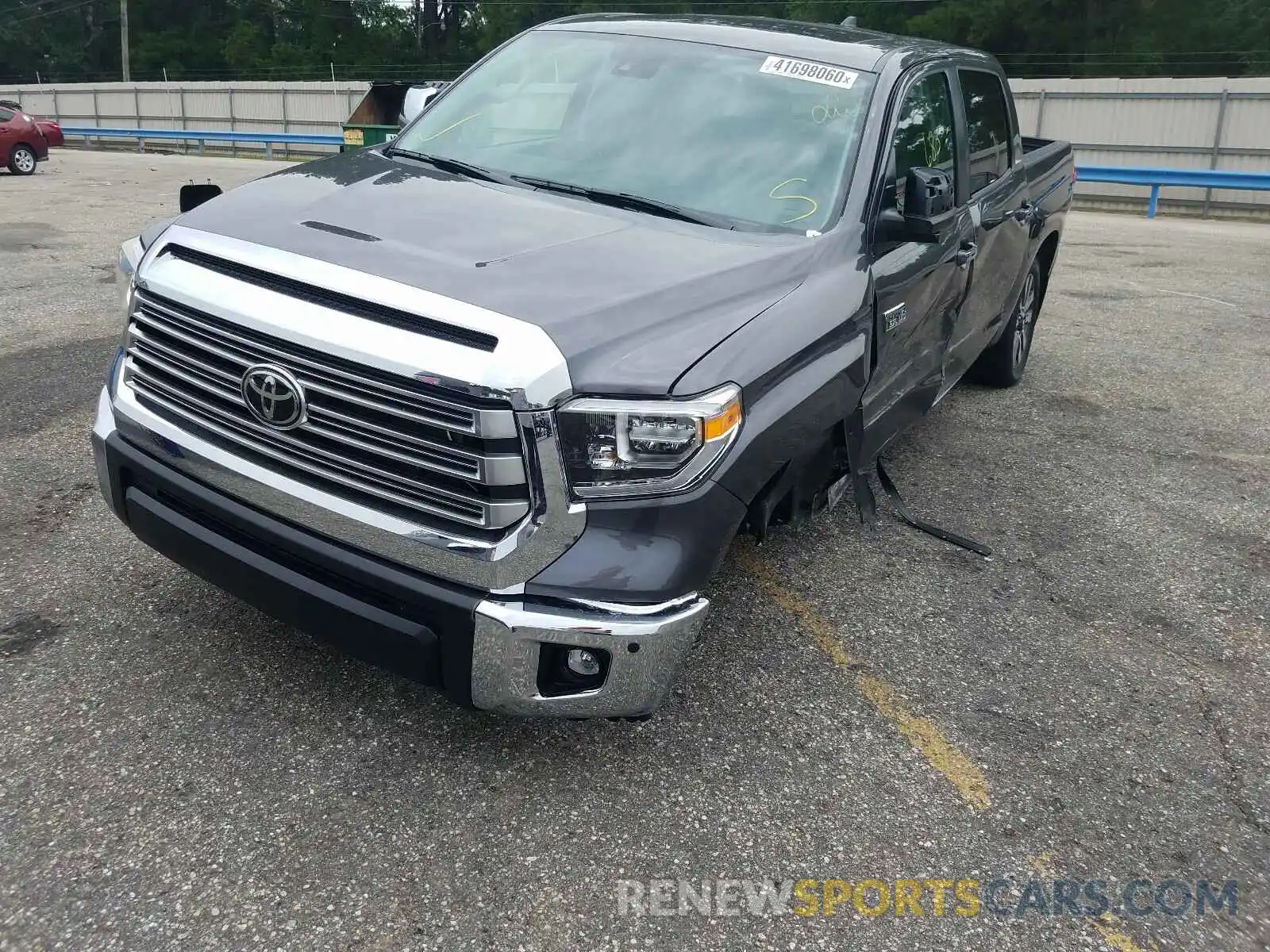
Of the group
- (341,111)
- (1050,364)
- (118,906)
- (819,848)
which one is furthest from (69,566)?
(341,111)

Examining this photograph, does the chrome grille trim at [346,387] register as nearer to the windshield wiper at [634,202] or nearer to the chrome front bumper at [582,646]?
the chrome front bumper at [582,646]

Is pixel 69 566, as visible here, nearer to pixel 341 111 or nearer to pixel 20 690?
pixel 20 690

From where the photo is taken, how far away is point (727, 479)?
2580 millimetres

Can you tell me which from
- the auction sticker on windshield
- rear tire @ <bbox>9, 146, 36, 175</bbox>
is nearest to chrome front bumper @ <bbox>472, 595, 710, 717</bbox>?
the auction sticker on windshield

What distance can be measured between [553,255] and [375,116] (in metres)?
13.4

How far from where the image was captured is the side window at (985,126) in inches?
190

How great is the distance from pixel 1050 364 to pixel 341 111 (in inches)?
1139

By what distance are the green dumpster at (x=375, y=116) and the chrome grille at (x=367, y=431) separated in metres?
12.6

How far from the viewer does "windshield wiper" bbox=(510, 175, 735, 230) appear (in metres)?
3.37

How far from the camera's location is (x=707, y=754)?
296cm

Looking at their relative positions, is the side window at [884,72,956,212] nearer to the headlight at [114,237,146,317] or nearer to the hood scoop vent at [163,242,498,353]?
the hood scoop vent at [163,242,498,353]

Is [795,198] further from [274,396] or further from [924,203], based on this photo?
[274,396]

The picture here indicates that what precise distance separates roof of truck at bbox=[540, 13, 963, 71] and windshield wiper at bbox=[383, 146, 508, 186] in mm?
960

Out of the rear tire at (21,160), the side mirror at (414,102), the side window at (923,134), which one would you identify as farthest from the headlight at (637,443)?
the rear tire at (21,160)
